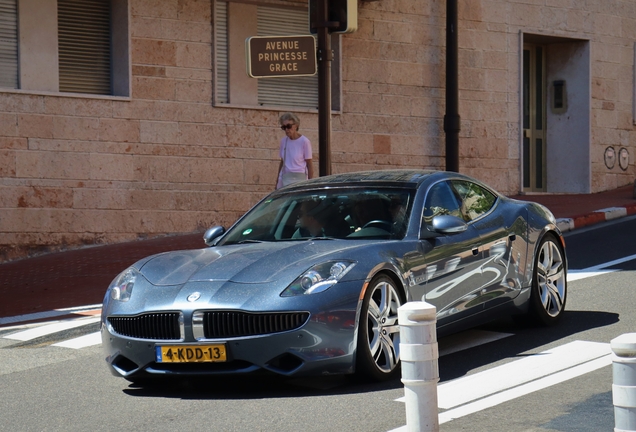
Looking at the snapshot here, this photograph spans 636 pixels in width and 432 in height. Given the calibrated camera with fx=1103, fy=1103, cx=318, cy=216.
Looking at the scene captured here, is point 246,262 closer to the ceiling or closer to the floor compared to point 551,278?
closer to the ceiling

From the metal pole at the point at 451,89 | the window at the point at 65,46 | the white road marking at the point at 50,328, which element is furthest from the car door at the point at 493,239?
the metal pole at the point at 451,89

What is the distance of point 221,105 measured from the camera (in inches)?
667

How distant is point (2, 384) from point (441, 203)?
10.5 ft

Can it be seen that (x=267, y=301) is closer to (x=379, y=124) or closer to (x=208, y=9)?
(x=208, y=9)

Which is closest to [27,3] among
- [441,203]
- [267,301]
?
[441,203]

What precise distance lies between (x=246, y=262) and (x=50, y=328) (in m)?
3.57

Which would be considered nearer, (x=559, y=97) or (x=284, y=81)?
(x=284, y=81)

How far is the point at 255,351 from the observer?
6191 millimetres

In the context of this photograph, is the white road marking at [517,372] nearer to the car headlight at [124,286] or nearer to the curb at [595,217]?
the car headlight at [124,286]

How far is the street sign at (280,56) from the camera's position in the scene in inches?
424

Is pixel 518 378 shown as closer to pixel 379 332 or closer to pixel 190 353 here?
pixel 379 332

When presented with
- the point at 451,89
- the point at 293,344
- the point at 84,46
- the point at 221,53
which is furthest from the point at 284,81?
the point at 293,344

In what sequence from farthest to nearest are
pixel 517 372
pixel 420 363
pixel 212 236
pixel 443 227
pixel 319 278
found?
1. pixel 212 236
2. pixel 443 227
3. pixel 517 372
4. pixel 319 278
5. pixel 420 363

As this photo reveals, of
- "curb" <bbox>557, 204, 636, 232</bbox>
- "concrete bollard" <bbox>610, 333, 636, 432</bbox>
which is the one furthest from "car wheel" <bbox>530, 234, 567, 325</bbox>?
"curb" <bbox>557, 204, 636, 232</bbox>
